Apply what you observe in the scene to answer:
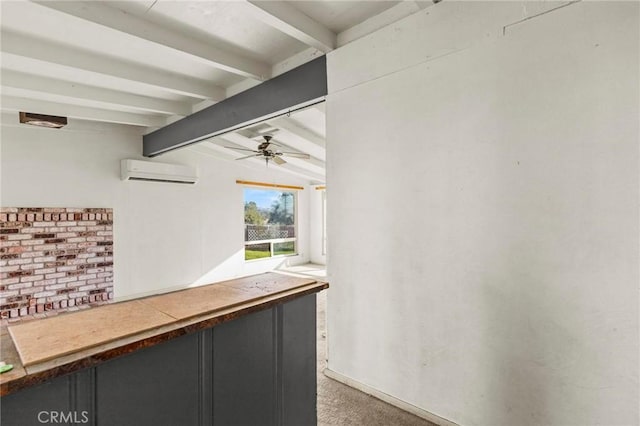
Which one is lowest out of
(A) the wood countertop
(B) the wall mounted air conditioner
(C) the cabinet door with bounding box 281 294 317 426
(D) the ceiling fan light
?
(C) the cabinet door with bounding box 281 294 317 426

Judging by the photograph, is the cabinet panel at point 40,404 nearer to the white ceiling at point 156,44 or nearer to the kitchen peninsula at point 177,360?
the kitchen peninsula at point 177,360

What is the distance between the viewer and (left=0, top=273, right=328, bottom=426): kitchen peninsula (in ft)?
2.52

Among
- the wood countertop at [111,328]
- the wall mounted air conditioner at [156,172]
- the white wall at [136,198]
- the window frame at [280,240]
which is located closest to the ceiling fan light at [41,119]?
the white wall at [136,198]

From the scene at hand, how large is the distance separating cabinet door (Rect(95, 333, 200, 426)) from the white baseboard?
4.80ft

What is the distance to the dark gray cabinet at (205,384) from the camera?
0.80m

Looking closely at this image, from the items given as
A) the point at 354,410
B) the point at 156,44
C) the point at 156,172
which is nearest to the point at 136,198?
the point at 156,172

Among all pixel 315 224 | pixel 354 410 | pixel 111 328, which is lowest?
pixel 354 410

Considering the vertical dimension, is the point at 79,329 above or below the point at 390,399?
above

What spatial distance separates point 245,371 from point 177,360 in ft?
0.98

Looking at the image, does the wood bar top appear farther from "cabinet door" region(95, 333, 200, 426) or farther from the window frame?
the window frame

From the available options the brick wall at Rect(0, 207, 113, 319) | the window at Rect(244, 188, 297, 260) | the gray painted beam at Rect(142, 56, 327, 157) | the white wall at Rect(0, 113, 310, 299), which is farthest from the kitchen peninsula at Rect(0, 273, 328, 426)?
the window at Rect(244, 188, 297, 260)

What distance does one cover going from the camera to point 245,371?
123 cm

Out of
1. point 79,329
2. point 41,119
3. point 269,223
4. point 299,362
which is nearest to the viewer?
point 79,329

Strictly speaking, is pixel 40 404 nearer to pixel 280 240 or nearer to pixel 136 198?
pixel 136 198
